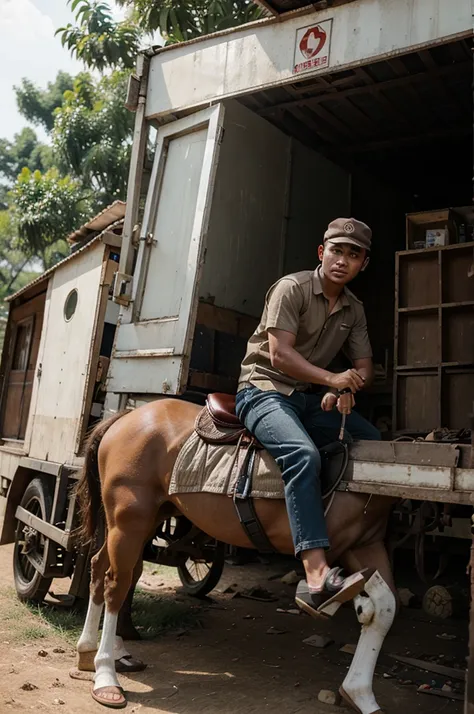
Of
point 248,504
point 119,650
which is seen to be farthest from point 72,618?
point 248,504

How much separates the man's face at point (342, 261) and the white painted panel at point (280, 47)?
1.47 m

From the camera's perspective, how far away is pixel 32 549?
5.64 m

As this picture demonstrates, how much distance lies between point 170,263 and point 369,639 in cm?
309

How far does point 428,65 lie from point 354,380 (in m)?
2.93

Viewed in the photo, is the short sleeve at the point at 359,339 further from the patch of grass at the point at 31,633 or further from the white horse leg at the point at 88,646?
the patch of grass at the point at 31,633

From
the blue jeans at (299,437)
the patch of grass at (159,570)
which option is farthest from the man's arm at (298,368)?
the patch of grass at (159,570)

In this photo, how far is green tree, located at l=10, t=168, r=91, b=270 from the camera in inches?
629

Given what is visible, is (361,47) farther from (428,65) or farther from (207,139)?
(207,139)

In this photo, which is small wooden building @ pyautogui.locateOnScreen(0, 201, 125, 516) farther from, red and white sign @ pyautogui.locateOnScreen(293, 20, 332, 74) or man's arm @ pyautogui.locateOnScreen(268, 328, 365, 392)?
man's arm @ pyautogui.locateOnScreen(268, 328, 365, 392)

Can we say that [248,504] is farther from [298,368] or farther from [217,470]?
[298,368]

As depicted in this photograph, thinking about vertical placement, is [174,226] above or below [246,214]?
below

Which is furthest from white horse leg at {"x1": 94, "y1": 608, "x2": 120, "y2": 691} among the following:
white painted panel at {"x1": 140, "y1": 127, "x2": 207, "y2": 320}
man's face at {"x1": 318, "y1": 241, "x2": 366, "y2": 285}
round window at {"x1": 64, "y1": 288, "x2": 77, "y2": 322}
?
round window at {"x1": 64, "y1": 288, "x2": 77, "y2": 322}

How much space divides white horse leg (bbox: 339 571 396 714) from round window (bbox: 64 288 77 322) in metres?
3.97

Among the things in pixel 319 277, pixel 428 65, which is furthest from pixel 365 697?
pixel 428 65
